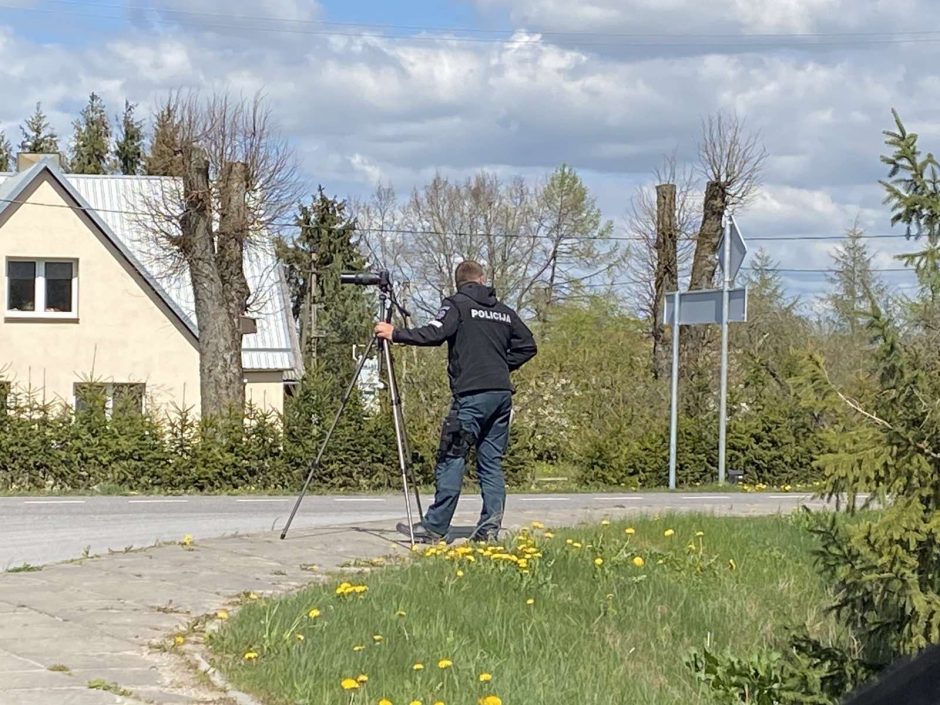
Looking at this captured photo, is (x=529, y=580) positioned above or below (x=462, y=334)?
below

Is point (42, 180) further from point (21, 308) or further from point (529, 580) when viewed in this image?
point (529, 580)

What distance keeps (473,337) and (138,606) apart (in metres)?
3.12

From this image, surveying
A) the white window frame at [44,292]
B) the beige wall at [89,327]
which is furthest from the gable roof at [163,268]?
the white window frame at [44,292]

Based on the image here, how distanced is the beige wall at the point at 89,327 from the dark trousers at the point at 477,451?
2571 centimetres

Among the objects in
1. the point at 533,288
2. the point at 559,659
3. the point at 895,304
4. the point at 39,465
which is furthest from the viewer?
the point at 533,288

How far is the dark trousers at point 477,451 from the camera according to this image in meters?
8.89

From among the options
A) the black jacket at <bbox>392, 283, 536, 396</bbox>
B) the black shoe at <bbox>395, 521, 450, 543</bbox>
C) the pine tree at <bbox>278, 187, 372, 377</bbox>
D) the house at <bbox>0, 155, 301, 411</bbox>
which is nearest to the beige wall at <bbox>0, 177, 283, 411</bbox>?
the house at <bbox>0, 155, 301, 411</bbox>

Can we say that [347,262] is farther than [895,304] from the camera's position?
Yes

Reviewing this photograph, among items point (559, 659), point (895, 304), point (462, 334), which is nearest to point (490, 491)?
point (462, 334)

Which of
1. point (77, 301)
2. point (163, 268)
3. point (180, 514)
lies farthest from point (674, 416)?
point (77, 301)

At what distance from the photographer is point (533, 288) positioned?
49.8 m

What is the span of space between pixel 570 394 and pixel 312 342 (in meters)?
27.6

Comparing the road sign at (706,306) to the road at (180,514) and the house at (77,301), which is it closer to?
the road at (180,514)

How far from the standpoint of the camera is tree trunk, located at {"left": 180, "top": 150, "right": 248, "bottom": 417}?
76.5 ft
